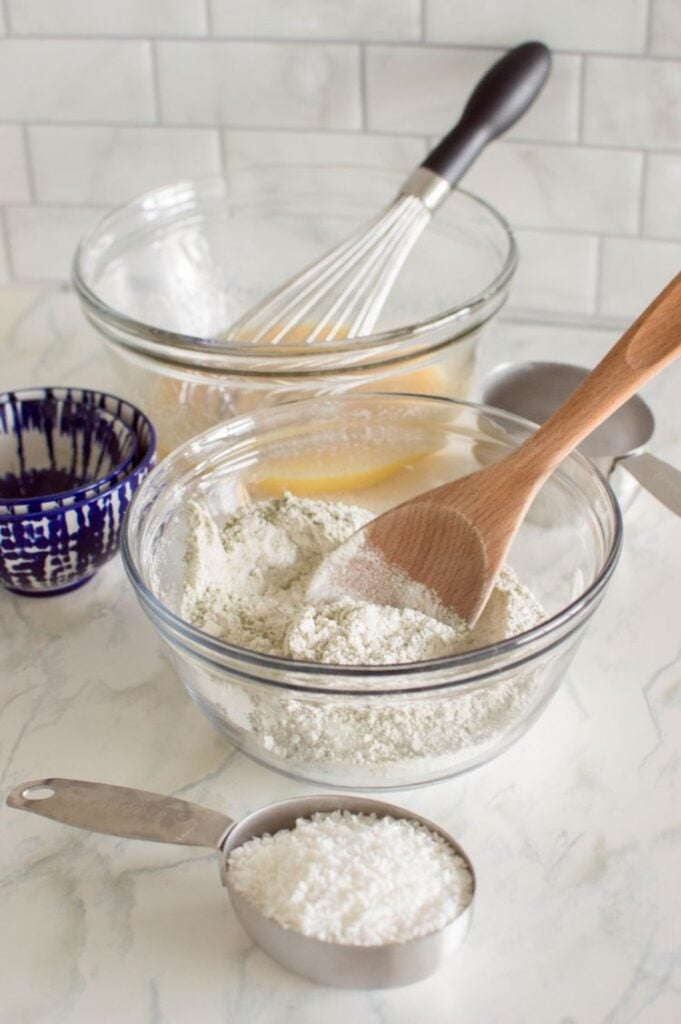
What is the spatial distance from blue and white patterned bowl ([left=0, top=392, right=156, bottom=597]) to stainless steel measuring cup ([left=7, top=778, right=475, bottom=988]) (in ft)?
0.56

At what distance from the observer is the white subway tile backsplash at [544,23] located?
92cm

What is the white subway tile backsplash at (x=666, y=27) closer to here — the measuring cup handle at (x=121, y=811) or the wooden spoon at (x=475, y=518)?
→ the wooden spoon at (x=475, y=518)

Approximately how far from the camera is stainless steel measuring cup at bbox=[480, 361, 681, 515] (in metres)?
0.79

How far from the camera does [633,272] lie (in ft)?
3.41

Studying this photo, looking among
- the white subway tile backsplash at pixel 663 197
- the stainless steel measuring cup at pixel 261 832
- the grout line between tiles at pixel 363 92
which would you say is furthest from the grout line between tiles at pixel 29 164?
the stainless steel measuring cup at pixel 261 832

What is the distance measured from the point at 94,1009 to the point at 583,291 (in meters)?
0.73

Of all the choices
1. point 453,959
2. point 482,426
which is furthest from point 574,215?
point 453,959

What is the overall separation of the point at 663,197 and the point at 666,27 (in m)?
0.13

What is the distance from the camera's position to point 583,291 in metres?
1.06

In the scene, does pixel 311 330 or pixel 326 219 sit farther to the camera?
pixel 326 219

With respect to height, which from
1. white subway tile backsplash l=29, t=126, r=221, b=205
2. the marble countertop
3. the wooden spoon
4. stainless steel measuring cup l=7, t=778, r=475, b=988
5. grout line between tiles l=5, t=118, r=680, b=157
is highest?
grout line between tiles l=5, t=118, r=680, b=157

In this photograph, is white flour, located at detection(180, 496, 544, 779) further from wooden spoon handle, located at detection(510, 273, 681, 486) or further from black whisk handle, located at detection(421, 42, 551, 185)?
black whisk handle, located at detection(421, 42, 551, 185)

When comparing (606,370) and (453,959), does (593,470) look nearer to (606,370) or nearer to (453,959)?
(606,370)

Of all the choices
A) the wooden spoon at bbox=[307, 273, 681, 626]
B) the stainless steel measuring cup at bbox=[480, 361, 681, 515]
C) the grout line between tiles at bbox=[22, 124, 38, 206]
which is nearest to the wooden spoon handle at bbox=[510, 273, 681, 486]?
the wooden spoon at bbox=[307, 273, 681, 626]
